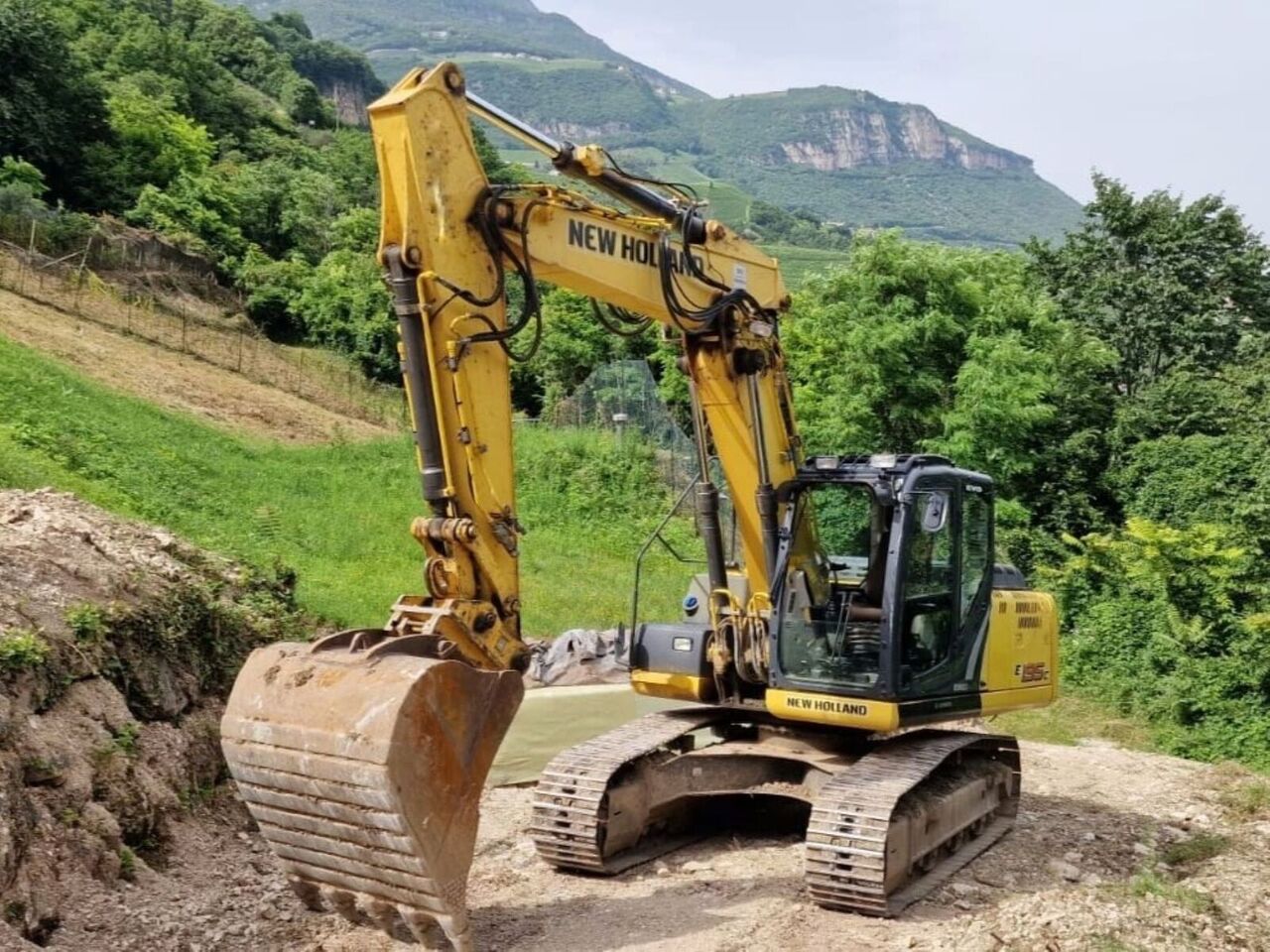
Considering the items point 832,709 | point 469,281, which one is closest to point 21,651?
point 469,281

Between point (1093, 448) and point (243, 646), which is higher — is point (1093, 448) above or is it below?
above

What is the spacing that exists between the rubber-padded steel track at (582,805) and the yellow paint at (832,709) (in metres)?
0.84

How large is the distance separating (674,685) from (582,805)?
1208 millimetres

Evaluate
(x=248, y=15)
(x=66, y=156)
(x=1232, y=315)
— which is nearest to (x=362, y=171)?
(x=66, y=156)

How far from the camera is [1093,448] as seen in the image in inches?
874

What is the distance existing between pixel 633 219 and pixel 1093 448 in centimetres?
1739

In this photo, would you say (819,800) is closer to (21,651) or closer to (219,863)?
(219,863)

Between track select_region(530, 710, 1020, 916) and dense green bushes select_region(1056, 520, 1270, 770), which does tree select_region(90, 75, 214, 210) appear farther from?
track select_region(530, 710, 1020, 916)

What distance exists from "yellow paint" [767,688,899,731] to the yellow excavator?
0.05ft

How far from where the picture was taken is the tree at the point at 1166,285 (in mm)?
26266

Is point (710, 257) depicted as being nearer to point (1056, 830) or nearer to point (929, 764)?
point (929, 764)

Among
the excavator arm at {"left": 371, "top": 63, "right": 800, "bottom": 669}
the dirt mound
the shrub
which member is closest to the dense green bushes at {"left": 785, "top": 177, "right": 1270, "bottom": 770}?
the excavator arm at {"left": 371, "top": 63, "right": 800, "bottom": 669}

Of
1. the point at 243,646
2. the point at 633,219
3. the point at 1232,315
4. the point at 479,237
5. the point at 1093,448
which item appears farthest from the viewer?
the point at 1232,315

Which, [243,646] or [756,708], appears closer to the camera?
[756,708]
